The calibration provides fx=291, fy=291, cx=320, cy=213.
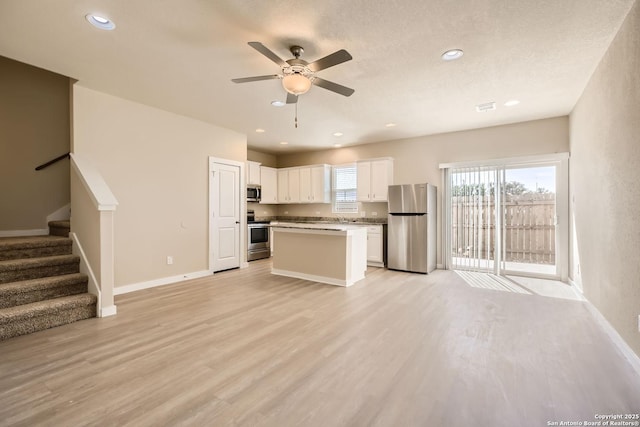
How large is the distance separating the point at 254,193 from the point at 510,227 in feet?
18.4

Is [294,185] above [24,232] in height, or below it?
above

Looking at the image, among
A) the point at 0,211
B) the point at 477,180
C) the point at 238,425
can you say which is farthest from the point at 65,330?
the point at 477,180

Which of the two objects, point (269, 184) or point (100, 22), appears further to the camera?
point (269, 184)

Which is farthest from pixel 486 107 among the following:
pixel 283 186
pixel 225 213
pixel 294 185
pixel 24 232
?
pixel 24 232

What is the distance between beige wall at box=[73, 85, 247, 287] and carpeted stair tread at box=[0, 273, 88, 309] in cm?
74

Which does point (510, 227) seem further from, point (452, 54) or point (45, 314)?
point (45, 314)

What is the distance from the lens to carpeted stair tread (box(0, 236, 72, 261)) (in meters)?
3.41

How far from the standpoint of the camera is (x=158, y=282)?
15.5ft

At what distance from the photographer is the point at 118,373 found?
219 cm

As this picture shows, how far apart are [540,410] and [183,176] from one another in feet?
17.5

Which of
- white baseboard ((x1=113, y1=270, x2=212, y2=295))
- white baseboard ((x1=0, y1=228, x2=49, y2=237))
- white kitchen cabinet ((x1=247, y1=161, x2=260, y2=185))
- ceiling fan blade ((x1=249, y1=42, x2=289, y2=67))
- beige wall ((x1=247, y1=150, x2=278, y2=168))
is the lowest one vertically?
white baseboard ((x1=113, y1=270, x2=212, y2=295))

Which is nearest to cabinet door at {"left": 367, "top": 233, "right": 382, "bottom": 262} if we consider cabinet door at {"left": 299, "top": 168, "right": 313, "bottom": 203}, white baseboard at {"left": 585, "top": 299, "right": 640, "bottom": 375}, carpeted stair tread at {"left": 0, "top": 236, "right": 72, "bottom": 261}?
cabinet door at {"left": 299, "top": 168, "right": 313, "bottom": 203}

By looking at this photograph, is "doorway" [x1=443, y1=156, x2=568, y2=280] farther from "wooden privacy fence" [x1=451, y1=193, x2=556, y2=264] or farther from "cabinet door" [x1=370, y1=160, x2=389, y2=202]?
"cabinet door" [x1=370, y1=160, x2=389, y2=202]

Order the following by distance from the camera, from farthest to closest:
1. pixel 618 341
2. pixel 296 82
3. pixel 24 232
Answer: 1. pixel 24 232
2. pixel 296 82
3. pixel 618 341
